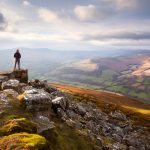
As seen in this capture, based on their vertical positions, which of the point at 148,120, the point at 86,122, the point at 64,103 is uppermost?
the point at 64,103

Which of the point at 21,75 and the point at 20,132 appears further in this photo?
the point at 21,75

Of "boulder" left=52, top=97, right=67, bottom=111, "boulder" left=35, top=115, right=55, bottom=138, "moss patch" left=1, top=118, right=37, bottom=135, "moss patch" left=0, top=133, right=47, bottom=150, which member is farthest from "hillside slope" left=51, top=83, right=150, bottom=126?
"moss patch" left=0, top=133, right=47, bottom=150

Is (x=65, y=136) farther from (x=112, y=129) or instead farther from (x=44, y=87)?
(x=44, y=87)

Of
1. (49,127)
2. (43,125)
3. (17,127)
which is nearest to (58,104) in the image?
(43,125)

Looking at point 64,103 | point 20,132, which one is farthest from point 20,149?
point 64,103

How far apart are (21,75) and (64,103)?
1790 cm

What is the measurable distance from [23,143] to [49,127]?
28.4 feet

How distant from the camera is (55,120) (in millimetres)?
36625

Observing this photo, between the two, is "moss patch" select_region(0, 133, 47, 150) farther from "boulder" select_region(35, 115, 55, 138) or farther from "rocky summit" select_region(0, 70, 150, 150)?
"boulder" select_region(35, 115, 55, 138)

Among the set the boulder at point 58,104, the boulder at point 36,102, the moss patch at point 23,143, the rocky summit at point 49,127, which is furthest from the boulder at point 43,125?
the moss patch at point 23,143

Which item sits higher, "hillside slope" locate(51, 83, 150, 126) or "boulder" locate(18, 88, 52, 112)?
"boulder" locate(18, 88, 52, 112)

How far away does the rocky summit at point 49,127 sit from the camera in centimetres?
2347

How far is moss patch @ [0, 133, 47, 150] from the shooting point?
2073 centimetres

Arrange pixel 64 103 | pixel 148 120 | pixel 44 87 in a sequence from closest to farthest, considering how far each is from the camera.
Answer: pixel 64 103 < pixel 44 87 < pixel 148 120
